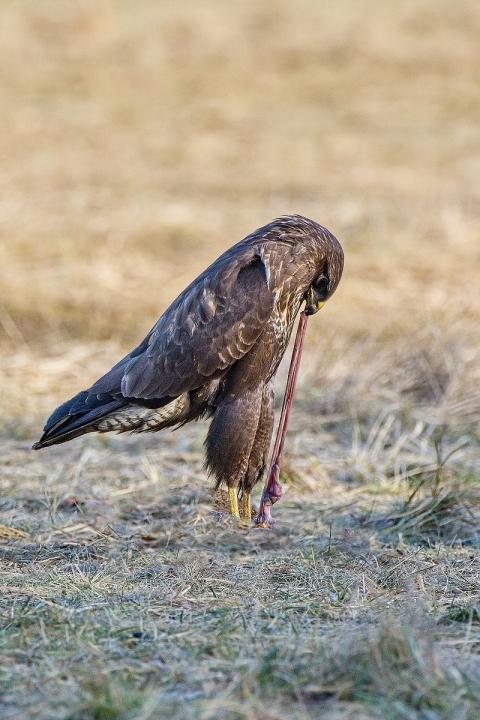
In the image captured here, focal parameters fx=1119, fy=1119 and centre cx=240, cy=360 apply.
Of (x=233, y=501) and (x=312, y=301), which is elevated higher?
(x=312, y=301)

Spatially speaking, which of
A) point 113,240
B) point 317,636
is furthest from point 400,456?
point 113,240

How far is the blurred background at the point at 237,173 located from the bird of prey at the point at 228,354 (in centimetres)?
198

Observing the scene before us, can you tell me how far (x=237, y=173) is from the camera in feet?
47.6

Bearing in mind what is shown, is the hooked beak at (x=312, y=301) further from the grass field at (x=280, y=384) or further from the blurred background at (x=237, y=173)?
the blurred background at (x=237, y=173)

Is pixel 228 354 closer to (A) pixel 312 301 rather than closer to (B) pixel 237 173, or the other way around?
(A) pixel 312 301

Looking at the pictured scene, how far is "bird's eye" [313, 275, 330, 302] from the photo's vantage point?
495cm

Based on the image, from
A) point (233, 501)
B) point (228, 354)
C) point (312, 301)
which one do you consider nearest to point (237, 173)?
point (312, 301)

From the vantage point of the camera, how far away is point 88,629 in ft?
11.1

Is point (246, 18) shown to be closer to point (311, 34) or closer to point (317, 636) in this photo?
point (311, 34)

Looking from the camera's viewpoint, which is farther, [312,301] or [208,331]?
[312,301]

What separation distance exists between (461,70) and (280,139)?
4694 mm

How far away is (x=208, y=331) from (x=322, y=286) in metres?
0.57

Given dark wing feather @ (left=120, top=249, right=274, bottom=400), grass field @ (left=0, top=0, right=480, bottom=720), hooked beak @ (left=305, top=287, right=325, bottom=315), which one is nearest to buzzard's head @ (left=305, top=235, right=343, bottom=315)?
hooked beak @ (left=305, top=287, right=325, bottom=315)

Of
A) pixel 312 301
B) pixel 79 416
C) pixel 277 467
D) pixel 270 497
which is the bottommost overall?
pixel 270 497
